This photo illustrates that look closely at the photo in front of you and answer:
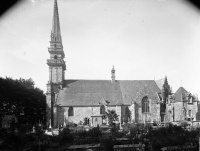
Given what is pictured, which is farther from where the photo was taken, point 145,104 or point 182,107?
point 145,104

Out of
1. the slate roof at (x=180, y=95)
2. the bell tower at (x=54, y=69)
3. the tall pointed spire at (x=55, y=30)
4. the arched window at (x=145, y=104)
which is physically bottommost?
the arched window at (x=145, y=104)

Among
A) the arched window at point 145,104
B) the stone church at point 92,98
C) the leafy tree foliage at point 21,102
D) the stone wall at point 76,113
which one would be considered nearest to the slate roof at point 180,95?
the stone church at point 92,98

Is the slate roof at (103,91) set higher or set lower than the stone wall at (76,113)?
higher

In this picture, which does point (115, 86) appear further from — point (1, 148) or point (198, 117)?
point (1, 148)

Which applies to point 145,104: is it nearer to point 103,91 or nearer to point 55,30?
point 103,91

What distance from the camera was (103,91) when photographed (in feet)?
151

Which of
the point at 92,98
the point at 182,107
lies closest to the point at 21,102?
the point at 92,98

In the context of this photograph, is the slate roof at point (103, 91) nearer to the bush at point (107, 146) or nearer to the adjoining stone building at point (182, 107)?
the adjoining stone building at point (182, 107)

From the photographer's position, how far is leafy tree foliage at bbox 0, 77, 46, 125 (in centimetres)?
4123

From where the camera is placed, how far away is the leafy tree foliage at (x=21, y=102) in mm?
41234

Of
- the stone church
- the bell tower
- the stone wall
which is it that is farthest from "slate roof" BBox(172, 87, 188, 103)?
the bell tower

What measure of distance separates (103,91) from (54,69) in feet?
38.0

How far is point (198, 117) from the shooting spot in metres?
38.6

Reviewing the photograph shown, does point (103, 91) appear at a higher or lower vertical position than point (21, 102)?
higher
